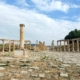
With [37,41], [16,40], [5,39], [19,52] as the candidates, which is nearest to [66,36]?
[37,41]

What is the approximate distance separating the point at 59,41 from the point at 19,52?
19041mm

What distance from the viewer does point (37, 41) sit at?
1357 inches

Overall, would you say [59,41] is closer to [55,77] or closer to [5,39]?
[5,39]

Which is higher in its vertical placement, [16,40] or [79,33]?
[79,33]

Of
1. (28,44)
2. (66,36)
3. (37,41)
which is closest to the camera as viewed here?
(28,44)

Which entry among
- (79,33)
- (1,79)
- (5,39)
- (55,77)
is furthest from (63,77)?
(79,33)

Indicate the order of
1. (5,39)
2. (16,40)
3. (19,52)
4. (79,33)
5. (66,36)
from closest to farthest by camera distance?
(19,52)
(5,39)
(16,40)
(79,33)
(66,36)

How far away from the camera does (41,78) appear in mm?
5395

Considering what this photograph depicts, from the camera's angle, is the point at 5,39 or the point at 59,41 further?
the point at 59,41

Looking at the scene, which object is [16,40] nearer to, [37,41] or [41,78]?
[37,41]

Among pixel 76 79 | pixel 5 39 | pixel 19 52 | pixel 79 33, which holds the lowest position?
pixel 76 79

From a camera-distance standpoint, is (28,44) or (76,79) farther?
(28,44)

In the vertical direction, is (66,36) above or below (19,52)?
above

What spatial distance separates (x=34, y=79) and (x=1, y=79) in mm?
1121
